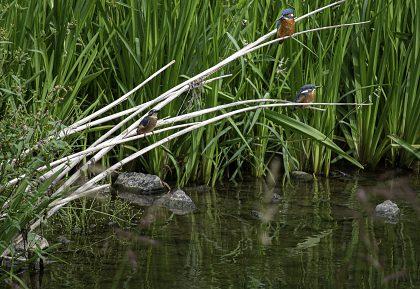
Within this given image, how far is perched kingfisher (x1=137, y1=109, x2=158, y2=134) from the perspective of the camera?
13.7 ft

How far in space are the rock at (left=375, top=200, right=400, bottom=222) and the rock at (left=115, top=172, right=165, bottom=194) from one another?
1.24 meters

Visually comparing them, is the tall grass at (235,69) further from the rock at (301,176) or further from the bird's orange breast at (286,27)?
the bird's orange breast at (286,27)

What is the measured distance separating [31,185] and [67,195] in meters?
0.32

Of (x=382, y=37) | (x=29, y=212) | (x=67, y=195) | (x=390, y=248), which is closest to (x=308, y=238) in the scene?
(x=390, y=248)

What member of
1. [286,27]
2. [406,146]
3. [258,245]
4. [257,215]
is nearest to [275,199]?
[257,215]

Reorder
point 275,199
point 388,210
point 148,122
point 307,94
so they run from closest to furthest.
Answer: point 148,122 < point 307,94 < point 388,210 < point 275,199

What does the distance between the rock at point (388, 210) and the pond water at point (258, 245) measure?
0.05m

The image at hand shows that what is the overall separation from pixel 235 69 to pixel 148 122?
1564 millimetres

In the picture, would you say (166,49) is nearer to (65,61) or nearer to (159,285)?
(65,61)

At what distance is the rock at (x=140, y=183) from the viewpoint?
17.9 feet

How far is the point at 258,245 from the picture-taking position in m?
4.54

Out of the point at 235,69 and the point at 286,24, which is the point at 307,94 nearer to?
the point at 286,24

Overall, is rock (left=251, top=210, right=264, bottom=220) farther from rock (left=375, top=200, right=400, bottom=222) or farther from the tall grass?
rock (left=375, top=200, right=400, bottom=222)

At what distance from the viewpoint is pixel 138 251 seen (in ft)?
14.4
